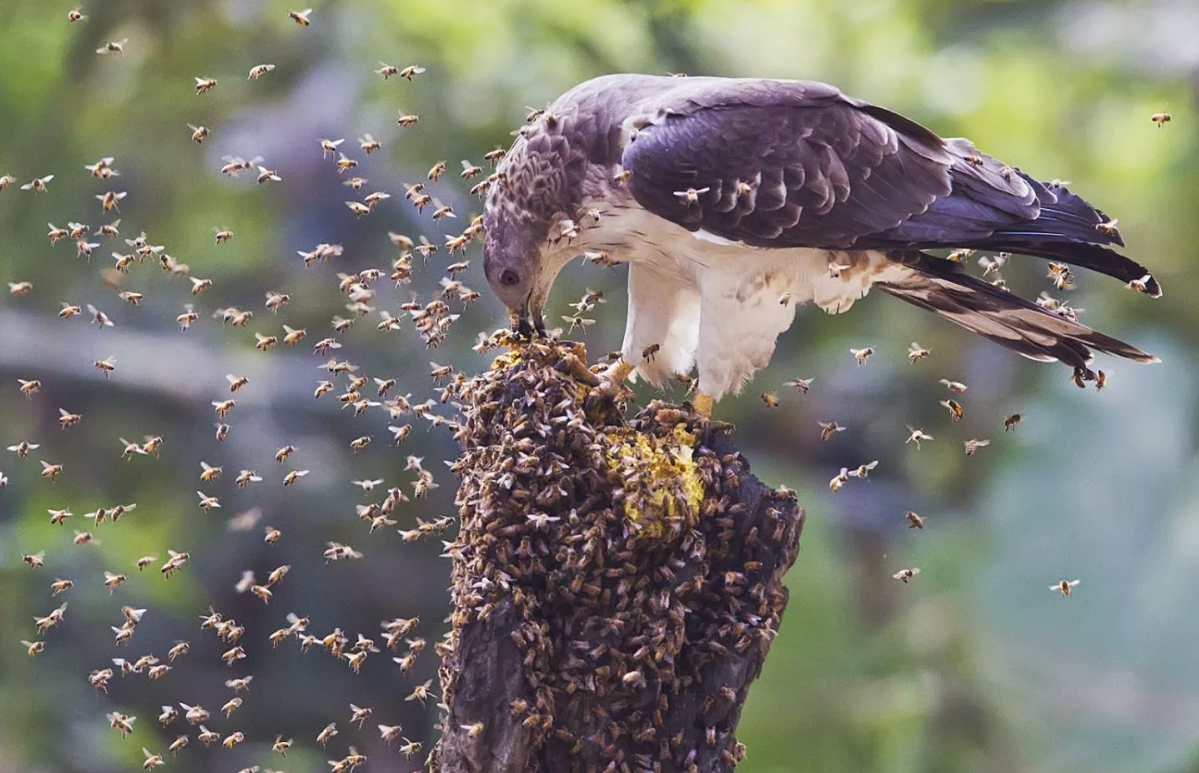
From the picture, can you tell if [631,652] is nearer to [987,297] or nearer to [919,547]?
[987,297]

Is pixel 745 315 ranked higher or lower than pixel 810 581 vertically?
lower

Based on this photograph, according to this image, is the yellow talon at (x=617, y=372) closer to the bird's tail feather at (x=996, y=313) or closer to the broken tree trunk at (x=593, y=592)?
the broken tree trunk at (x=593, y=592)

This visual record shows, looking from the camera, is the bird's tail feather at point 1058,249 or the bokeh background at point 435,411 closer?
the bird's tail feather at point 1058,249

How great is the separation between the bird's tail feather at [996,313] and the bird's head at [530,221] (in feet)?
2.90

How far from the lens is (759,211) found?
10.1 feet

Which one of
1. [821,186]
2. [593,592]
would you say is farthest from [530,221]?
[593,592]

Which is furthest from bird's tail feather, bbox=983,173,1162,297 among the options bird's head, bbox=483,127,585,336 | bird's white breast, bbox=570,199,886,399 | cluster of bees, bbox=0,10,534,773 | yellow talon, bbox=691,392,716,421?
cluster of bees, bbox=0,10,534,773

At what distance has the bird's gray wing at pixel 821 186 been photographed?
3080 mm

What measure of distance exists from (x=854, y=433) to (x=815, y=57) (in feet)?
7.76

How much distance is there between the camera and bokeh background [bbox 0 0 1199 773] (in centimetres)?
614

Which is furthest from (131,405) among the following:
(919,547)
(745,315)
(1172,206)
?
(1172,206)

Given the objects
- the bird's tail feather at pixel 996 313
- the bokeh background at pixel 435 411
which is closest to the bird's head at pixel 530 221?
the bird's tail feather at pixel 996 313

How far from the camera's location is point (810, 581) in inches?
253

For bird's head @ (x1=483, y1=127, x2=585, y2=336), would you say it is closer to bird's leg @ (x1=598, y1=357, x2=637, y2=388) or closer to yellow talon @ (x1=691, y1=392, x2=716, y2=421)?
bird's leg @ (x1=598, y1=357, x2=637, y2=388)
